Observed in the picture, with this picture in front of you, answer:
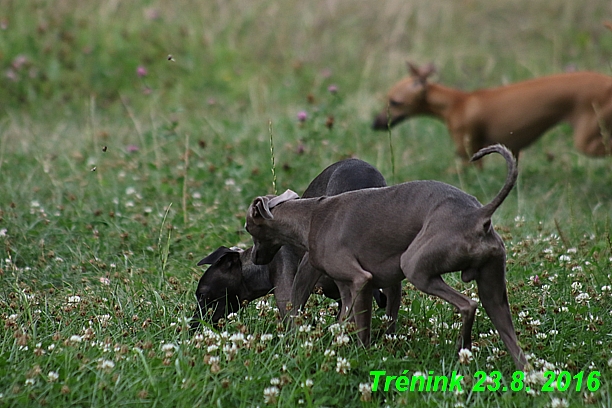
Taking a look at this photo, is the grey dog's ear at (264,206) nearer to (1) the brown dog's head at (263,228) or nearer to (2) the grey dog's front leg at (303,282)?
(1) the brown dog's head at (263,228)

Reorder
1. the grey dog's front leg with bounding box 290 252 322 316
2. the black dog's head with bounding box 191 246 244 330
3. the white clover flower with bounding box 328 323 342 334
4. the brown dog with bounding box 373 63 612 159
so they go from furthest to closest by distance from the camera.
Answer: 1. the brown dog with bounding box 373 63 612 159
2. the black dog's head with bounding box 191 246 244 330
3. the grey dog's front leg with bounding box 290 252 322 316
4. the white clover flower with bounding box 328 323 342 334

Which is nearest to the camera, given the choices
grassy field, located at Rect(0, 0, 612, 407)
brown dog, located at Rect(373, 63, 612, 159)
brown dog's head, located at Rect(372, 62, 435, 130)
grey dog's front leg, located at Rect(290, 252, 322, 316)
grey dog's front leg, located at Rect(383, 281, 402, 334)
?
grassy field, located at Rect(0, 0, 612, 407)

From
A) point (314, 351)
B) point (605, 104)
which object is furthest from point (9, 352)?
point (605, 104)

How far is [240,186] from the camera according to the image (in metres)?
6.32

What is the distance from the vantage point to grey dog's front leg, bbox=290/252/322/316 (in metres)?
4.16

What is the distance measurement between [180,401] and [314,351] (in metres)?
0.68

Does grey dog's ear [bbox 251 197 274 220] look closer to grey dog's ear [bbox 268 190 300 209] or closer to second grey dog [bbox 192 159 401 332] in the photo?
grey dog's ear [bbox 268 190 300 209]

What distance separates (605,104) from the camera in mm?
7328

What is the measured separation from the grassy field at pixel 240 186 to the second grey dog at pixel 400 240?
0.79 ft

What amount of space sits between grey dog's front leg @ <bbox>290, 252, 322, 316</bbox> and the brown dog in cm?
305

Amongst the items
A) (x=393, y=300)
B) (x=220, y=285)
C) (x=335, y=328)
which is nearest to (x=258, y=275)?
(x=220, y=285)

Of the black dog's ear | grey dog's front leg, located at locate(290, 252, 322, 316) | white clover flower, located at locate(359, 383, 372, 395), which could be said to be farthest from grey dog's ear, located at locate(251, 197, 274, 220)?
white clover flower, located at locate(359, 383, 372, 395)

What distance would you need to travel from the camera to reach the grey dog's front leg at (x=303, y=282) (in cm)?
416

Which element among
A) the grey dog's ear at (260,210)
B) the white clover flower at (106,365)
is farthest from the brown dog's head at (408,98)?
the white clover flower at (106,365)
